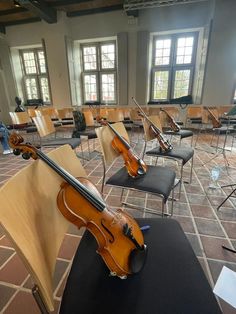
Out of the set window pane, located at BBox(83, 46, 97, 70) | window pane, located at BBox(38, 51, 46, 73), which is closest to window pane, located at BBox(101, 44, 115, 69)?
window pane, located at BBox(83, 46, 97, 70)

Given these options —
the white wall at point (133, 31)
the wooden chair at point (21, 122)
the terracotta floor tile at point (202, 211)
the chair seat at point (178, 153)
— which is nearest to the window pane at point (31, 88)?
the white wall at point (133, 31)

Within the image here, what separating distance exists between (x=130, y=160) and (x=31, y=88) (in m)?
6.84

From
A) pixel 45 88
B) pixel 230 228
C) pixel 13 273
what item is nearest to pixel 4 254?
pixel 13 273

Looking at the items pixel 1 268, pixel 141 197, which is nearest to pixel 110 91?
pixel 141 197

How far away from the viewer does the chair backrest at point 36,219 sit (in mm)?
420

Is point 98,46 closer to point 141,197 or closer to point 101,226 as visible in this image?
point 141,197

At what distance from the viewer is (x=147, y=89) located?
215 inches

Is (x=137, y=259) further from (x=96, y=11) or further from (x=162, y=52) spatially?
(x=96, y=11)

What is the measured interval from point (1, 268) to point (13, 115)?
2.77 m

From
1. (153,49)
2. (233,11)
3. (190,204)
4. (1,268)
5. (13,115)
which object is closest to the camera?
(1,268)

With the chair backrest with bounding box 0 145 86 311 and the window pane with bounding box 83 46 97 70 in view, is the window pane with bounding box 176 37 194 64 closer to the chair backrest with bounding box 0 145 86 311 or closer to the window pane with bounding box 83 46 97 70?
the window pane with bounding box 83 46 97 70

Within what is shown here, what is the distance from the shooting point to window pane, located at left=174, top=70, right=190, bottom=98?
538cm

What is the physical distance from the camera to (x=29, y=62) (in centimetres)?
653

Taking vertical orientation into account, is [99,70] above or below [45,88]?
above
